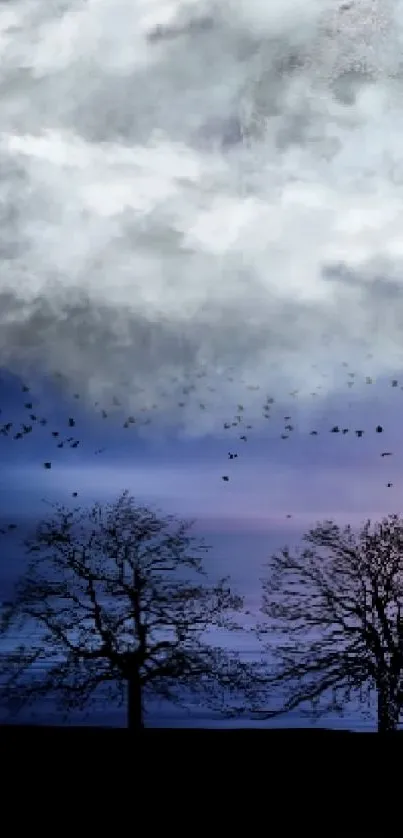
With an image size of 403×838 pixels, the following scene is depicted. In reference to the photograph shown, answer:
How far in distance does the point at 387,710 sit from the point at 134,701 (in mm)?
7592

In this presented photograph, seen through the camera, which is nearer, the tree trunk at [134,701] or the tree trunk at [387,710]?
the tree trunk at [387,710]

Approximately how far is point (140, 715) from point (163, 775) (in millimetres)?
16784

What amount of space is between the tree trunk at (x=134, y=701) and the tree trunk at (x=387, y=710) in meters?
7.07

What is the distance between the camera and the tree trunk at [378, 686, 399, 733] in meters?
26.2

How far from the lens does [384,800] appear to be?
10383 millimetres

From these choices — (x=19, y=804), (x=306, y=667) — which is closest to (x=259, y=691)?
(x=306, y=667)

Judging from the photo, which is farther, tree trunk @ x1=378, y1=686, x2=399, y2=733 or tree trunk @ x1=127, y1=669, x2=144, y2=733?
tree trunk @ x1=127, y1=669, x2=144, y2=733

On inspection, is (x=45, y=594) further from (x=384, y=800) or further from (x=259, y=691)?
(x=384, y=800)

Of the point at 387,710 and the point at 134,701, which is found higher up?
the point at 134,701

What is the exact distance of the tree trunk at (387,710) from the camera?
26.2 meters

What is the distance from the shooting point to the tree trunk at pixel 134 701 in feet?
87.9

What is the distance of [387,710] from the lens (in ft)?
86.5

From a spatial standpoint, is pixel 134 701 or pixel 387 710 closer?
pixel 387 710

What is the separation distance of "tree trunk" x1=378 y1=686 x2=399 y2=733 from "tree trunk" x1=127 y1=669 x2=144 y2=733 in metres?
7.07
